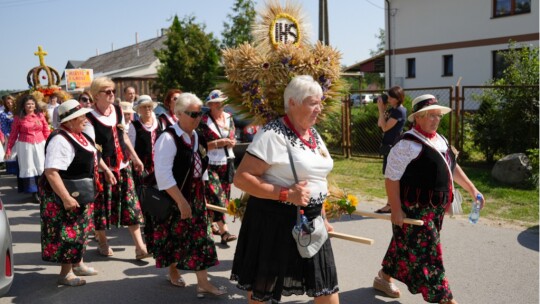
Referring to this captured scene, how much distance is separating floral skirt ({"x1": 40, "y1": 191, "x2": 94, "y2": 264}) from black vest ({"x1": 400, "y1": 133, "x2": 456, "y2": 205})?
2.91m

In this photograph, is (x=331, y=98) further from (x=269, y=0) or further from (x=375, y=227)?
(x=375, y=227)

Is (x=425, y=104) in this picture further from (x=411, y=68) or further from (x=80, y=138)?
(x=411, y=68)

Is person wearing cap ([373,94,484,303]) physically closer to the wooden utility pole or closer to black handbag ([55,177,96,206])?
black handbag ([55,177,96,206])

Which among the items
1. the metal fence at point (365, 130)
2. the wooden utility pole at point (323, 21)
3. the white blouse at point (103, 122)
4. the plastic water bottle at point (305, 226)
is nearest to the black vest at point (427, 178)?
the plastic water bottle at point (305, 226)

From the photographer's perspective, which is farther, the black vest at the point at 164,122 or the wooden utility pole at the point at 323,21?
the wooden utility pole at the point at 323,21

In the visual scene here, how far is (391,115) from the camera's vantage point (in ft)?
22.1

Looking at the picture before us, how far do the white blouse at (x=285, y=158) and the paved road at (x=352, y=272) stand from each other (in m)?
1.56

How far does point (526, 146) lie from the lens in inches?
390

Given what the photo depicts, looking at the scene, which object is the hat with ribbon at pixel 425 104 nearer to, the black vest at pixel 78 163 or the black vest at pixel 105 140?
the black vest at pixel 78 163

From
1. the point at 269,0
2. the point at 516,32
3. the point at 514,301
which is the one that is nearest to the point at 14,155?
the point at 269,0

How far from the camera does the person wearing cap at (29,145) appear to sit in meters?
8.62

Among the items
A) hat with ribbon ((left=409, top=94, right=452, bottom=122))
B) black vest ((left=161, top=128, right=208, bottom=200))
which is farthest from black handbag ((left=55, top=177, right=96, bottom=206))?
hat with ribbon ((left=409, top=94, right=452, bottom=122))

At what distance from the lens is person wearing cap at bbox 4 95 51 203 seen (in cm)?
862

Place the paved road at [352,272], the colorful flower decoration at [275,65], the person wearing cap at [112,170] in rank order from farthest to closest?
the person wearing cap at [112,170], the paved road at [352,272], the colorful flower decoration at [275,65]
